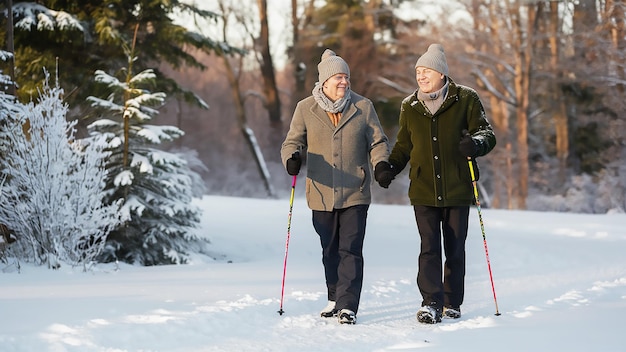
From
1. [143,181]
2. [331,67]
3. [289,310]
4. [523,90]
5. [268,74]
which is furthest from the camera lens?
[268,74]

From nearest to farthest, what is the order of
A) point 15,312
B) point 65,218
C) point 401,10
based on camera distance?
point 15,312
point 65,218
point 401,10

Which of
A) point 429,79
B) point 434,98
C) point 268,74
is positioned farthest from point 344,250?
point 268,74

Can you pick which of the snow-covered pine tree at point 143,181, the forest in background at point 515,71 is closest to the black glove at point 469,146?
the snow-covered pine tree at point 143,181

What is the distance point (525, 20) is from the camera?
95.2 feet

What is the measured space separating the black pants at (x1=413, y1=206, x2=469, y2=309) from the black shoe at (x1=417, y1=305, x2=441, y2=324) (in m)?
0.06

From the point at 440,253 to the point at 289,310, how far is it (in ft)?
4.15

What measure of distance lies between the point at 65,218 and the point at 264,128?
3834 centimetres

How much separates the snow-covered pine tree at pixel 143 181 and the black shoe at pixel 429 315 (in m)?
5.65

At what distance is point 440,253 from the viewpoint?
6.07m

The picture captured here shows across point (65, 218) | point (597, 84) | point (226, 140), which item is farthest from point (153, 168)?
point (226, 140)

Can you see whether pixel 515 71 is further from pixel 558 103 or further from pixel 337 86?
pixel 337 86

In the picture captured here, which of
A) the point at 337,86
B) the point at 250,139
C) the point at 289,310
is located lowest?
the point at 289,310

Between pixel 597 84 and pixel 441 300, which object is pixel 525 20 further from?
pixel 441 300

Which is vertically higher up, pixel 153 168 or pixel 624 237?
pixel 153 168
